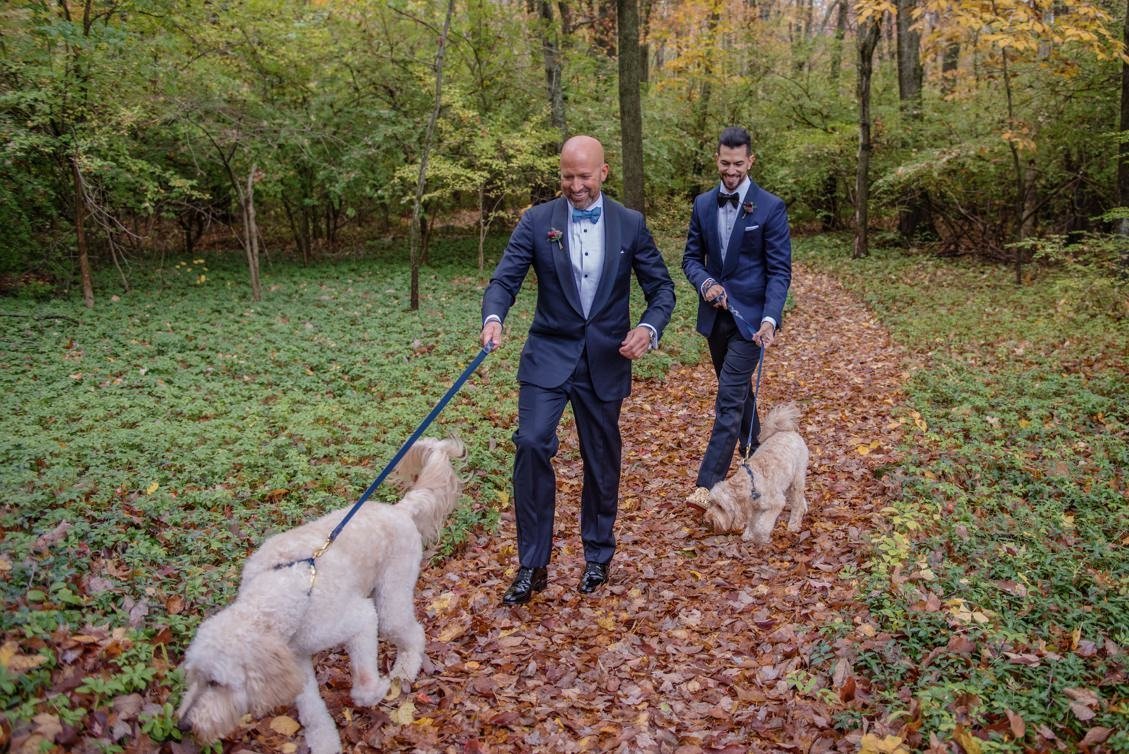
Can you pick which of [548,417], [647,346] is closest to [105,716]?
[548,417]

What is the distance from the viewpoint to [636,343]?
13.0 ft

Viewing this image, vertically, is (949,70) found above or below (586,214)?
above

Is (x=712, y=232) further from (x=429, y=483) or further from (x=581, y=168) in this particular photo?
(x=429, y=483)

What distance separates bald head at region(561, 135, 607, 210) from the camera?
3.86 meters

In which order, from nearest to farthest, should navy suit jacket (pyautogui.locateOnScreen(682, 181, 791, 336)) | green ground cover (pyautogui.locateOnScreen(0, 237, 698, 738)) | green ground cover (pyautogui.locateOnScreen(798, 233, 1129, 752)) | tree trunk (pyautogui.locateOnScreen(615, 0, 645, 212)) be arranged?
green ground cover (pyautogui.locateOnScreen(798, 233, 1129, 752)) → green ground cover (pyautogui.locateOnScreen(0, 237, 698, 738)) → navy suit jacket (pyautogui.locateOnScreen(682, 181, 791, 336)) → tree trunk (pyautogui.locateOnScreen(615, 0, 645, 212))

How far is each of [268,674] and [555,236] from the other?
255 cm

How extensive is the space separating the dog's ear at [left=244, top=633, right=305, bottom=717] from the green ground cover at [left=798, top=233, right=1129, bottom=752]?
250cm

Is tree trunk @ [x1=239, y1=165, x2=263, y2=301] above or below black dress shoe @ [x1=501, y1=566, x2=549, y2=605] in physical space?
above

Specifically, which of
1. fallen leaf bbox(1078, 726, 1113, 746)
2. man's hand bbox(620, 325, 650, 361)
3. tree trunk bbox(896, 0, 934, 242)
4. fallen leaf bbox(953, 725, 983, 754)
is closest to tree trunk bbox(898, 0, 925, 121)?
tree trunk bbox(896, 0, 934, 242)

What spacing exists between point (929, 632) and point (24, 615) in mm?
4244

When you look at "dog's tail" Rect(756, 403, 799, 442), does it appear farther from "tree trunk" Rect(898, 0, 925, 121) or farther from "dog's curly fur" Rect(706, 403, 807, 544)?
"tree trunk" Rect(898, 0, 925, 121)

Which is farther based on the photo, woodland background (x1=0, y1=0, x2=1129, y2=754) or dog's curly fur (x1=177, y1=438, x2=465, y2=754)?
woodland background (x1=0, y1=0, x2=1129, y2=754)

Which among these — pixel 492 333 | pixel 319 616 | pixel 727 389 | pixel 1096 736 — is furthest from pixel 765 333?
pixel 319 616

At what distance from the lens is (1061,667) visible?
3.18 m
